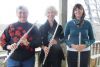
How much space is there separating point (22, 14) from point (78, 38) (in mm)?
776

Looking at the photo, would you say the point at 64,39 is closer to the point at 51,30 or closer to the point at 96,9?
the point at 51,30

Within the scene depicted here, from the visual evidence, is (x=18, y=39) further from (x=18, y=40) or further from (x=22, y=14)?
(x=22, y=14)

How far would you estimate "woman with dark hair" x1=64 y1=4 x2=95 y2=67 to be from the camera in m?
3.02

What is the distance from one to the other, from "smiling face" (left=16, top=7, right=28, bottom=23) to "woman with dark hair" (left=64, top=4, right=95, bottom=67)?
59 cm

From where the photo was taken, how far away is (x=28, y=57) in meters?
2.81

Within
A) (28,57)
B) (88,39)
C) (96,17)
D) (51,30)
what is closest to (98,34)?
(96,17)

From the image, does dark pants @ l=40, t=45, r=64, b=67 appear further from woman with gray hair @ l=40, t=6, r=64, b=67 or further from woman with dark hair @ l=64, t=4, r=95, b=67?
woman with dark hair @ l=64, t=4, r=95, b=67

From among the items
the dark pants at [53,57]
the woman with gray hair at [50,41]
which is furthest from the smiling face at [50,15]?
the dark pants at [53,57]

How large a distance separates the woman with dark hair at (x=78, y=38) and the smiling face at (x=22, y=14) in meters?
0.59

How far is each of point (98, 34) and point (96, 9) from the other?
46cm

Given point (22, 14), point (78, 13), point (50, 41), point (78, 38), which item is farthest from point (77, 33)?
point (22, 14)

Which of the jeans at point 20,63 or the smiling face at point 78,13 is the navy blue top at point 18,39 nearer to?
the jeans at point 20,63

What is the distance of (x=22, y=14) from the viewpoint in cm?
277

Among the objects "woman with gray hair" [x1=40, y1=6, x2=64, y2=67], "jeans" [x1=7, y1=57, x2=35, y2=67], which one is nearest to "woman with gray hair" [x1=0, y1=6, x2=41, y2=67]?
"jeans" [x1=7, y1=57, x2=35, y2=67]
